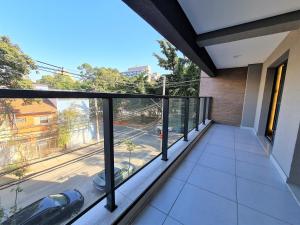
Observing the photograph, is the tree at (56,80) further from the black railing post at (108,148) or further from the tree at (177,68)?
the black railing post at (108,148)

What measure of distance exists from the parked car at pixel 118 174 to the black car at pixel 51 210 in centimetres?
15

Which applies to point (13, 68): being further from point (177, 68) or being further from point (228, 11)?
point (177, 68)

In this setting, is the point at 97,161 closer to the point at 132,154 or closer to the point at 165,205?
the point at 132,154

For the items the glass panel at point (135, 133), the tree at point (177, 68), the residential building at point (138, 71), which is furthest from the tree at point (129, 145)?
the residential building at point (138, 71)

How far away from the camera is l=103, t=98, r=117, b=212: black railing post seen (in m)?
1.00

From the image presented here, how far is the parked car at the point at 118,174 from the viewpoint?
3.94 feet

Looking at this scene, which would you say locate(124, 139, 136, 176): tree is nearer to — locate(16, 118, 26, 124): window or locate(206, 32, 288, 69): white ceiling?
locate(16, 118, 26, 124): window

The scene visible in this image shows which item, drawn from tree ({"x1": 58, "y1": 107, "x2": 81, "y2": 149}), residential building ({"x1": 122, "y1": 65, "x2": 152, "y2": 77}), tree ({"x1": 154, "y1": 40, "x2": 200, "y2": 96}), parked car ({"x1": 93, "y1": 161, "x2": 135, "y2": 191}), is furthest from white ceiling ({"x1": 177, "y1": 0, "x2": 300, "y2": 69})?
residential building ({"x1": 122, "y1": 65, "x2": 152, "y2": 77})

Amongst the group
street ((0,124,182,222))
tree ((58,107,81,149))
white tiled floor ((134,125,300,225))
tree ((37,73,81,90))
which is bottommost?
white tiled floor ((134,125,300,225))

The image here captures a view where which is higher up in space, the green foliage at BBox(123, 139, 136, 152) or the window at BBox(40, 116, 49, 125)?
the window at BBox(40, 116, 49, 125)

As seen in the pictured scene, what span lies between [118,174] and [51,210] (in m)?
0.56

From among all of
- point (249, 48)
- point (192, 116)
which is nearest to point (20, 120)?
point (192, 116)

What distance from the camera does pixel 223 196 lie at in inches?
60.4

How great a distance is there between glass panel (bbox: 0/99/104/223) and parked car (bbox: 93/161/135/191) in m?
0.03
